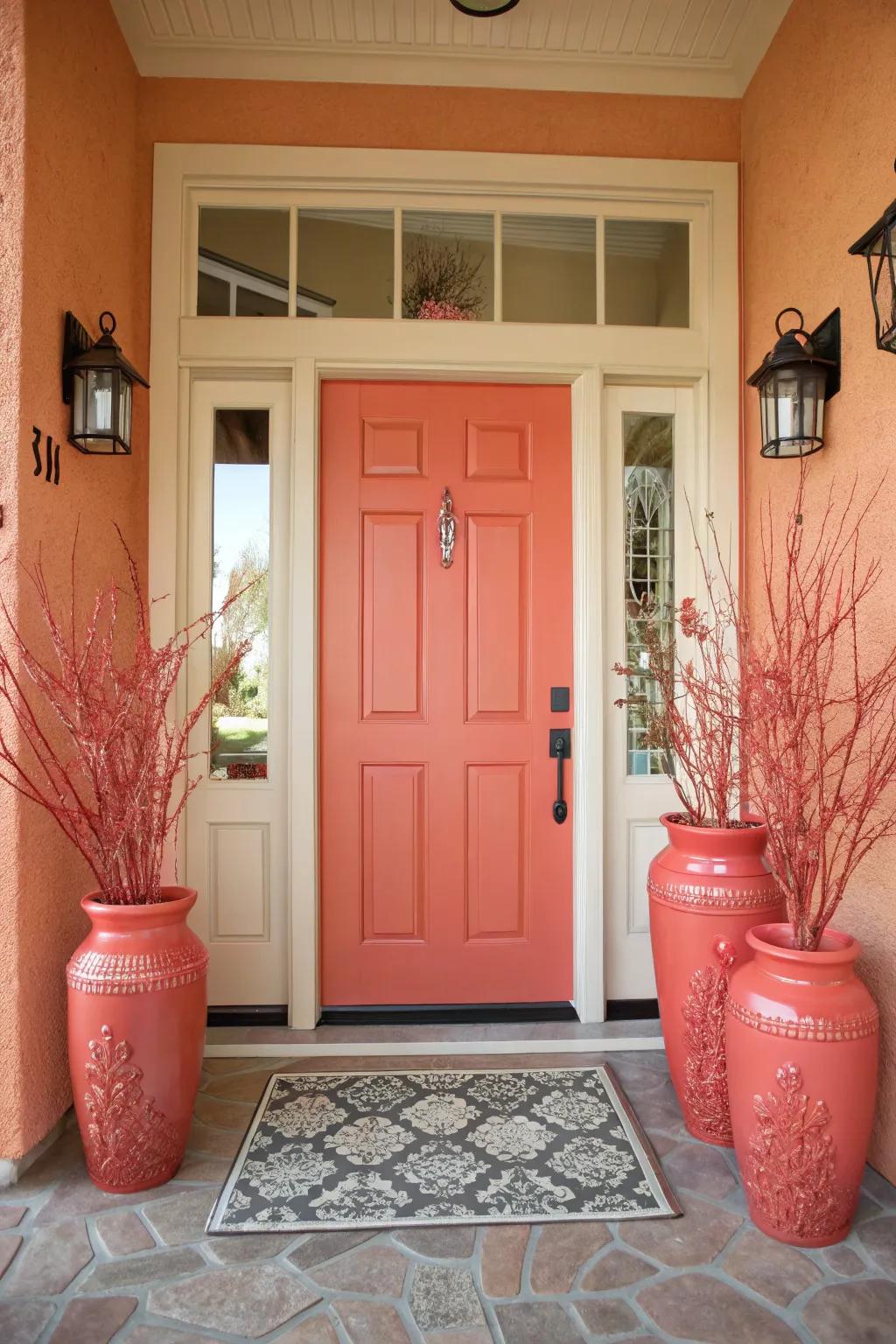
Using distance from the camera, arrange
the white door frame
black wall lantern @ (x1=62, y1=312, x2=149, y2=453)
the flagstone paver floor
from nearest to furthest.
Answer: the flagstone paver floor, black wall lantern @ (x1=62, y1=312, x2=149, y2=453), the white door frame

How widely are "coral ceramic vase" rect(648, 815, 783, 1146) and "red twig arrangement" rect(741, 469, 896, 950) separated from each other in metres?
0.09

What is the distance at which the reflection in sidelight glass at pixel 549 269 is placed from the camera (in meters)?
2.98

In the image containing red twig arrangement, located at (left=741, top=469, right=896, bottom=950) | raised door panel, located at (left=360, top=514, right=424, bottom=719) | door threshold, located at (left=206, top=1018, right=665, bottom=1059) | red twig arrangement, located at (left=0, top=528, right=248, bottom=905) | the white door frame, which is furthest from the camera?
raised door panel, located at (left=360, top=514, right=424, bottom=719)

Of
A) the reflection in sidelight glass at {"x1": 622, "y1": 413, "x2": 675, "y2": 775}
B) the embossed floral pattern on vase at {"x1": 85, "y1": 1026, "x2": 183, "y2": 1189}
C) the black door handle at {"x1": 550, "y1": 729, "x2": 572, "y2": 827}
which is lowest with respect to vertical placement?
the embossed floral pattern on vase at {"x1": 85, "y1": 1026, "x2": 183, "y2": 1189}

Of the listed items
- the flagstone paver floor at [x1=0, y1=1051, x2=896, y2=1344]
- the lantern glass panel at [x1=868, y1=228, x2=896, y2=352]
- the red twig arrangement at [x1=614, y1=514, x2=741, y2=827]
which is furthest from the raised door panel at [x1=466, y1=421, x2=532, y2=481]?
the flagstone paver floor at [x1=0, y1=1051, x2=896, y2=1344]

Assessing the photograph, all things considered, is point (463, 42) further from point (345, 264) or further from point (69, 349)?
point (69, 349)

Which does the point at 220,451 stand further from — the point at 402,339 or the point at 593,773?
the point at 593,773

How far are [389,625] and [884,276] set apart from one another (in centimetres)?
174

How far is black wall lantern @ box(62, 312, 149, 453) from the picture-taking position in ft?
7.48

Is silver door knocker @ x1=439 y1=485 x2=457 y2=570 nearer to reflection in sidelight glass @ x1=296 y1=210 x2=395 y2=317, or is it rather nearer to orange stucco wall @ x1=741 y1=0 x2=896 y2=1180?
reflection in sidelight glass @ x1=296 y1=210 x2=395 y2=317

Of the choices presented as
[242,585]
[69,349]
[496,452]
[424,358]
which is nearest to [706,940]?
[496,452]

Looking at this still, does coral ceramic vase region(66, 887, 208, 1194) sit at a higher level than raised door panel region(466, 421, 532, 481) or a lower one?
lower

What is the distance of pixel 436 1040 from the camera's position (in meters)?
2.80

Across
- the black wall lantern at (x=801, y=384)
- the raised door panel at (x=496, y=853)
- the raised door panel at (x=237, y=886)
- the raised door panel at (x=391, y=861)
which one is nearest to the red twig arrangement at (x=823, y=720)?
the black wall lantern at (x=801, y=384)
